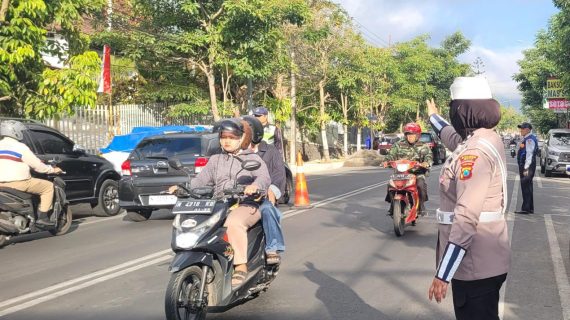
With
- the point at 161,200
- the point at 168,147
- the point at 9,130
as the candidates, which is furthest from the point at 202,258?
the point at 168,147

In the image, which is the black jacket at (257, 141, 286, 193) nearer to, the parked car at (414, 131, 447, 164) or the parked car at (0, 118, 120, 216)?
the parked car at (0, 118, 120, 216)

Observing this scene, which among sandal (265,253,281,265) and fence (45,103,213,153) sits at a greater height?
fence (45,103,213,153)

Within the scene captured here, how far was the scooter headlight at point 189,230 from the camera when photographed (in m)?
4.61

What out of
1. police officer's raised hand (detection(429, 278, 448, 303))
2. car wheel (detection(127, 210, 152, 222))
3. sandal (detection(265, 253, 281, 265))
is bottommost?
car wheel (detection(127, 210, 152, 222))

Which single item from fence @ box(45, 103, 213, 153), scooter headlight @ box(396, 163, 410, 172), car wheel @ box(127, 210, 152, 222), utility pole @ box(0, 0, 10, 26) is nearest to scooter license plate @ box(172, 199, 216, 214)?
scooter headlight @ box(396, 163, 410, 172)

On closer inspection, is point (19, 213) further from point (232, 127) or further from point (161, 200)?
point (232, 127)

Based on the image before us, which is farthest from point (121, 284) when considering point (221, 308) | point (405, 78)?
point (405, 78)

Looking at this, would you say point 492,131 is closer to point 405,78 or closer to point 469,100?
point 469,100

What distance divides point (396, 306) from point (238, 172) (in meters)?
1.93

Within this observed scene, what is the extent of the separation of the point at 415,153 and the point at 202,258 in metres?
5.86

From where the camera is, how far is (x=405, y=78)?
5084 cm

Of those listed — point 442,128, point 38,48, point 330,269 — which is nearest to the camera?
point 442,128

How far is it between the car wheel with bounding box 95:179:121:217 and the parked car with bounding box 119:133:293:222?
1280 millimetres

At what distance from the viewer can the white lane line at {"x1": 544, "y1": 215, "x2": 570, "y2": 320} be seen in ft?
18.2
